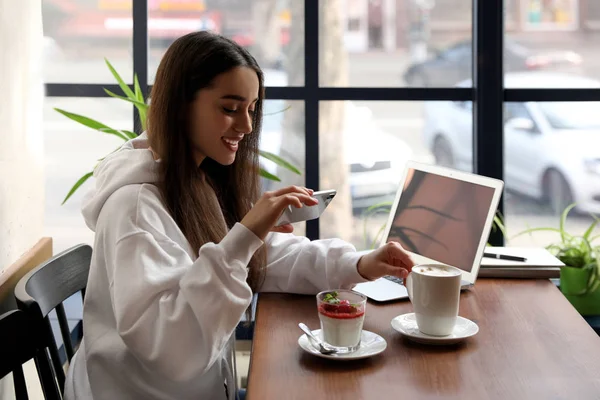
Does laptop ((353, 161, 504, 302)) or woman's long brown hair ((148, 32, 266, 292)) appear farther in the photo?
laptop ((353, 161, 504, 302))

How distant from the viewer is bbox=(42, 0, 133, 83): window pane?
9.46 ft

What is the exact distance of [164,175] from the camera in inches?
63.6

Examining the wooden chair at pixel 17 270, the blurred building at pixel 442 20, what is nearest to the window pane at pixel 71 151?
the wooden chair at pixel 17 270

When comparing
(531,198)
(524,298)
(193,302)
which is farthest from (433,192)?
(531,198)

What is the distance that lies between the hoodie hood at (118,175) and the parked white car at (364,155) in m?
1.29

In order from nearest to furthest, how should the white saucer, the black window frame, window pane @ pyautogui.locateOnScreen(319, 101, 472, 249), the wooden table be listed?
the wooden table, the white saucer, the black window frame, window pane @ pyautogui.locateOnScreen(319, 101, 472, 249)

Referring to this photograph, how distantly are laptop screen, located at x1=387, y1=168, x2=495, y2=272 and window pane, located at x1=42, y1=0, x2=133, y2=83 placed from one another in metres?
1.37

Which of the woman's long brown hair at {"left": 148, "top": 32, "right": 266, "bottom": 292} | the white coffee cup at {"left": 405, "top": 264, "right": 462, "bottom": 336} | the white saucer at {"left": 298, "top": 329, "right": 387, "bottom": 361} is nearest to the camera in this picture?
the white saucer at {"left": 298, "top": 329, "right": 387, "bottom": 361}

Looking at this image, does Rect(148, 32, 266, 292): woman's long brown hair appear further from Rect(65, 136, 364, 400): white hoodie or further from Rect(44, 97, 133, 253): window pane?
Rect(44, 97, 133, 253): window pane

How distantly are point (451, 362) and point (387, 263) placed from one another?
0.37 m

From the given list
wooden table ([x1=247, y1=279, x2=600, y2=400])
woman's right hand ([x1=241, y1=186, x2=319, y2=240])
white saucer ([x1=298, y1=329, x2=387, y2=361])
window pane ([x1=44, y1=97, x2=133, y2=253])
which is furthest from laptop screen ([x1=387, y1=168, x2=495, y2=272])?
window pane ([x1=44, y1=97, x2=133, y2=253])

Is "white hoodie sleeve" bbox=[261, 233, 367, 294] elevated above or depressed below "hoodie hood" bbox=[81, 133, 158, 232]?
below

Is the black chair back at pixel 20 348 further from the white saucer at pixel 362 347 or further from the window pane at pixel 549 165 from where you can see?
the window pane at pixel 549 165

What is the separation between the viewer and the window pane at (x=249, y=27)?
291cm
